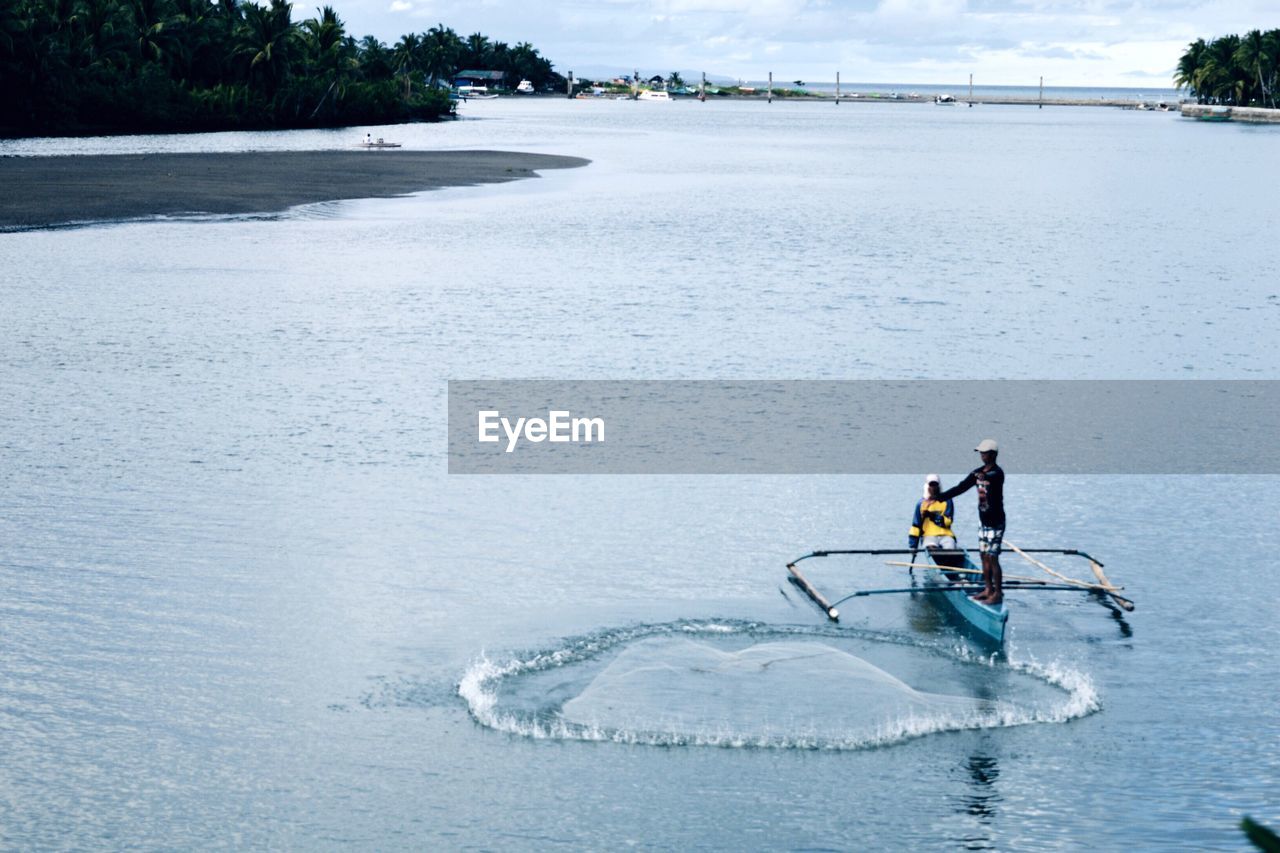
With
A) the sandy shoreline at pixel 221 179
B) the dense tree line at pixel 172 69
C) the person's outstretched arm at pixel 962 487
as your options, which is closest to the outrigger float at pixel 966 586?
the person's outstretched arm at pixel 962 487

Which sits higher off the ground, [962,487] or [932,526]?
[962,487]

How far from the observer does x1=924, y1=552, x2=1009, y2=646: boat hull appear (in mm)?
19797

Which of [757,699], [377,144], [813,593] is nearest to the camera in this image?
[757,699]

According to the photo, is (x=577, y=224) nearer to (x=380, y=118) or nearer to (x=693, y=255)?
(x=693, y=255)

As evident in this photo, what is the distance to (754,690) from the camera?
18.1 meters

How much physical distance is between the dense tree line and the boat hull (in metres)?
128

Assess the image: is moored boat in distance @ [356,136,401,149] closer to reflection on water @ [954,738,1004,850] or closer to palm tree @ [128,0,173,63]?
palm tree @ [128,0,173,63]

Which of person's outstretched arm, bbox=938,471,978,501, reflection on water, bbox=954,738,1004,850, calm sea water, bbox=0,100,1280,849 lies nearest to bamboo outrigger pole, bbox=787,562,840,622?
calm sea water, bbox=0,100,1280,849

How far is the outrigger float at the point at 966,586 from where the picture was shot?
2025cm

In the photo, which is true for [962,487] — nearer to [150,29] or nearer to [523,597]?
[523,597]

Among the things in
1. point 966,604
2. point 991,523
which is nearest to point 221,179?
point 966,604

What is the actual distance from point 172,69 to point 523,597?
158 m

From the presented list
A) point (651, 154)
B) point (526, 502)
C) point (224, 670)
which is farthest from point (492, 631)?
point (651, 154)

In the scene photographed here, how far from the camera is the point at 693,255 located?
2579 inches
